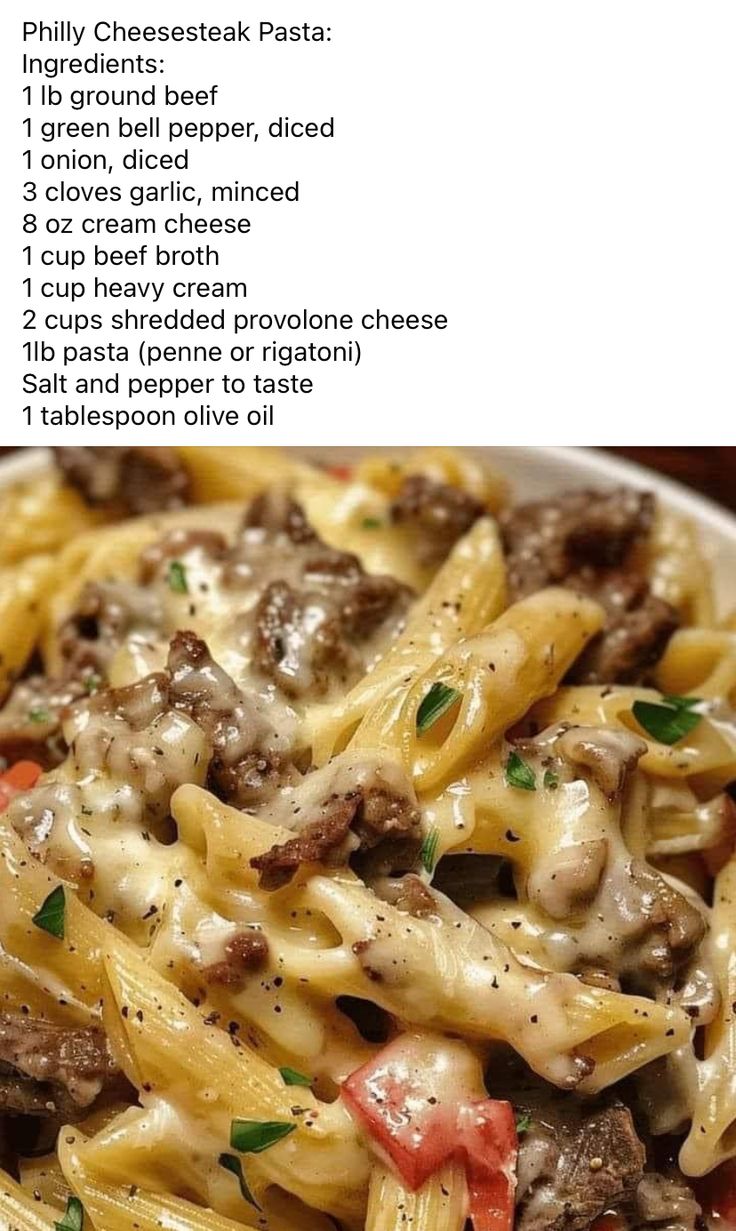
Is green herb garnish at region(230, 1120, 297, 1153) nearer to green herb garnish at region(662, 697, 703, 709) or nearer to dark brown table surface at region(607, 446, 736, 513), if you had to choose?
green herb garnish at region(662, 697, 703, 709)

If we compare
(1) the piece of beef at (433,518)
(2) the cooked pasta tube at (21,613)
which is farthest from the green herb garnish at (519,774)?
(2) the cooked pasta tube at (21,613)

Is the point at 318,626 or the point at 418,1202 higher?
the point at 318,626

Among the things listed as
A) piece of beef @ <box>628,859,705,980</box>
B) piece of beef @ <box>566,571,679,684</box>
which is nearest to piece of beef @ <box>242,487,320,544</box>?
piece of beef @ <box>566,571,679,684</box>

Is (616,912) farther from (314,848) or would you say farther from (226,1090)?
(226,1090)

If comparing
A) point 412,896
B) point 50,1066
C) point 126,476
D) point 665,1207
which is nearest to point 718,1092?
point 665,1207

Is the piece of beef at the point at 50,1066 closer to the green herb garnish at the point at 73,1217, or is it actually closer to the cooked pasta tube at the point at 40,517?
the green herb garnish at the point at 73,1217

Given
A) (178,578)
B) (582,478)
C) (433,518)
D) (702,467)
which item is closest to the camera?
(178,578)
